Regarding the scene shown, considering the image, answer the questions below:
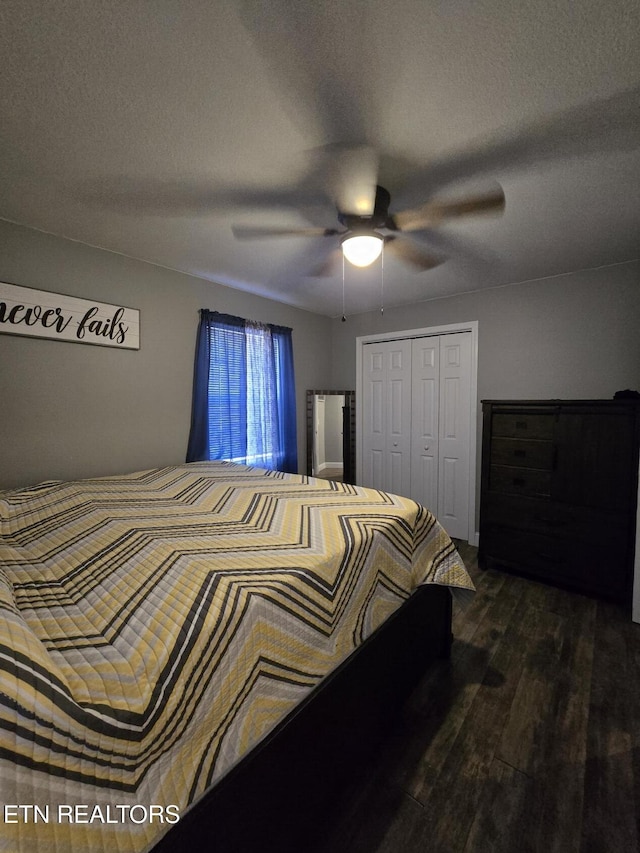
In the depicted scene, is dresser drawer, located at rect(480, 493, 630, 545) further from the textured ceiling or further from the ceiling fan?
the ceiling fan

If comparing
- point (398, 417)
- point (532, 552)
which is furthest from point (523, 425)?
point (398, 417)

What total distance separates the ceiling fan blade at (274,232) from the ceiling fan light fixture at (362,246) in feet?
1.07

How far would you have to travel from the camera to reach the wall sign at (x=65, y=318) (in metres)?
2.19

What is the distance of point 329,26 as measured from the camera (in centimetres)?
101

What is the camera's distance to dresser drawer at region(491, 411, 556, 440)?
8.77 feet

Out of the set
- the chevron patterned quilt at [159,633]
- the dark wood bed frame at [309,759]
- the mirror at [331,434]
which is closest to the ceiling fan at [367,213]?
the chevron patterned quilt at [159,633]

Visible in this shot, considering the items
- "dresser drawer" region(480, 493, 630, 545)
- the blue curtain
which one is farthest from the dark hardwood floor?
the blue curtain

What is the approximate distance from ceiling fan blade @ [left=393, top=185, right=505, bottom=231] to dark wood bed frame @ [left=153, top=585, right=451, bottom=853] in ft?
6.44

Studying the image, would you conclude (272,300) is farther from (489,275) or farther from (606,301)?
(606,301)

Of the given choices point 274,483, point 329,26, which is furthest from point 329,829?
point 329,26

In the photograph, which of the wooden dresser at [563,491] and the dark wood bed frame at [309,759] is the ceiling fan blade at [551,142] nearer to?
the wooden dresser at [563,491]

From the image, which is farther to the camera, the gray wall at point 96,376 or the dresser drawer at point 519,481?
the dresser drawer at point 519,481

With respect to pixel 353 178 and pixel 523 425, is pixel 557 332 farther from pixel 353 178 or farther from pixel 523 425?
pixel 353 178

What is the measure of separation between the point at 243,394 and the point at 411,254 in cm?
191
